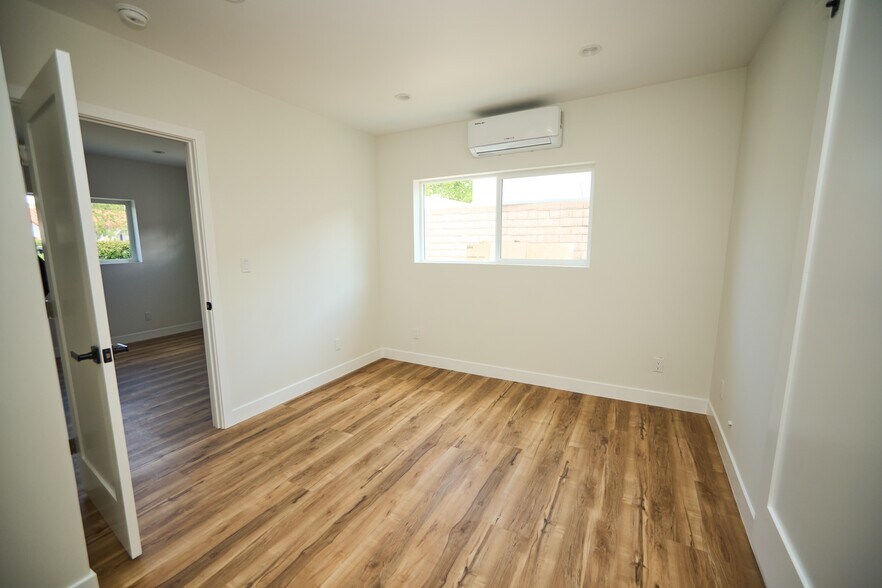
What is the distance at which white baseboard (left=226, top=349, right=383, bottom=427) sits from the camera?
107 inches

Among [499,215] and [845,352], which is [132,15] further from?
[845,352]

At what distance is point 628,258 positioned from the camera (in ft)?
9.36

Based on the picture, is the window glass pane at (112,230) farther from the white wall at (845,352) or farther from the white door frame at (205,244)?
the white wall at (845,352)

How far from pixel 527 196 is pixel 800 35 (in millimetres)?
1949

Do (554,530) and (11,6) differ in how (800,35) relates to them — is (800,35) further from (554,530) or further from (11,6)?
(11,6)

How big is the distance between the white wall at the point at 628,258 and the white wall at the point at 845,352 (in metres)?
1.64

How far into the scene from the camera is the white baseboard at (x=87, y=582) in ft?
4.23

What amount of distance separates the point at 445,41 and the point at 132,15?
1.60m

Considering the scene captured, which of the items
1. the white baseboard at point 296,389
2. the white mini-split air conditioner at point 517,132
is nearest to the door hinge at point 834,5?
the white mini-split air conditioner at point 517,132

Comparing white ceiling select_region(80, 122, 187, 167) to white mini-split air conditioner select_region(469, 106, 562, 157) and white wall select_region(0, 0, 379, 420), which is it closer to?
white wall select_region(0, 0, 379, 420)

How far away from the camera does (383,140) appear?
3883 mm

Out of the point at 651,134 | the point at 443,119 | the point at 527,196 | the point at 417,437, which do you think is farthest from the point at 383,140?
the point at 417,437

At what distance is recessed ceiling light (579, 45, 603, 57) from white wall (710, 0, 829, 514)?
846 millimetres

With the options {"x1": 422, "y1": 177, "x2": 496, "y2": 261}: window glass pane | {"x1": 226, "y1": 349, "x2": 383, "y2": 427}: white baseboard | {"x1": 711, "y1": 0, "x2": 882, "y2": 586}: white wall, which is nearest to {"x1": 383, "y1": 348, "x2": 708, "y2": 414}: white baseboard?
{"x1": 226, "y1": 349, "x2": 383, "y2": 427}: white baseboard
